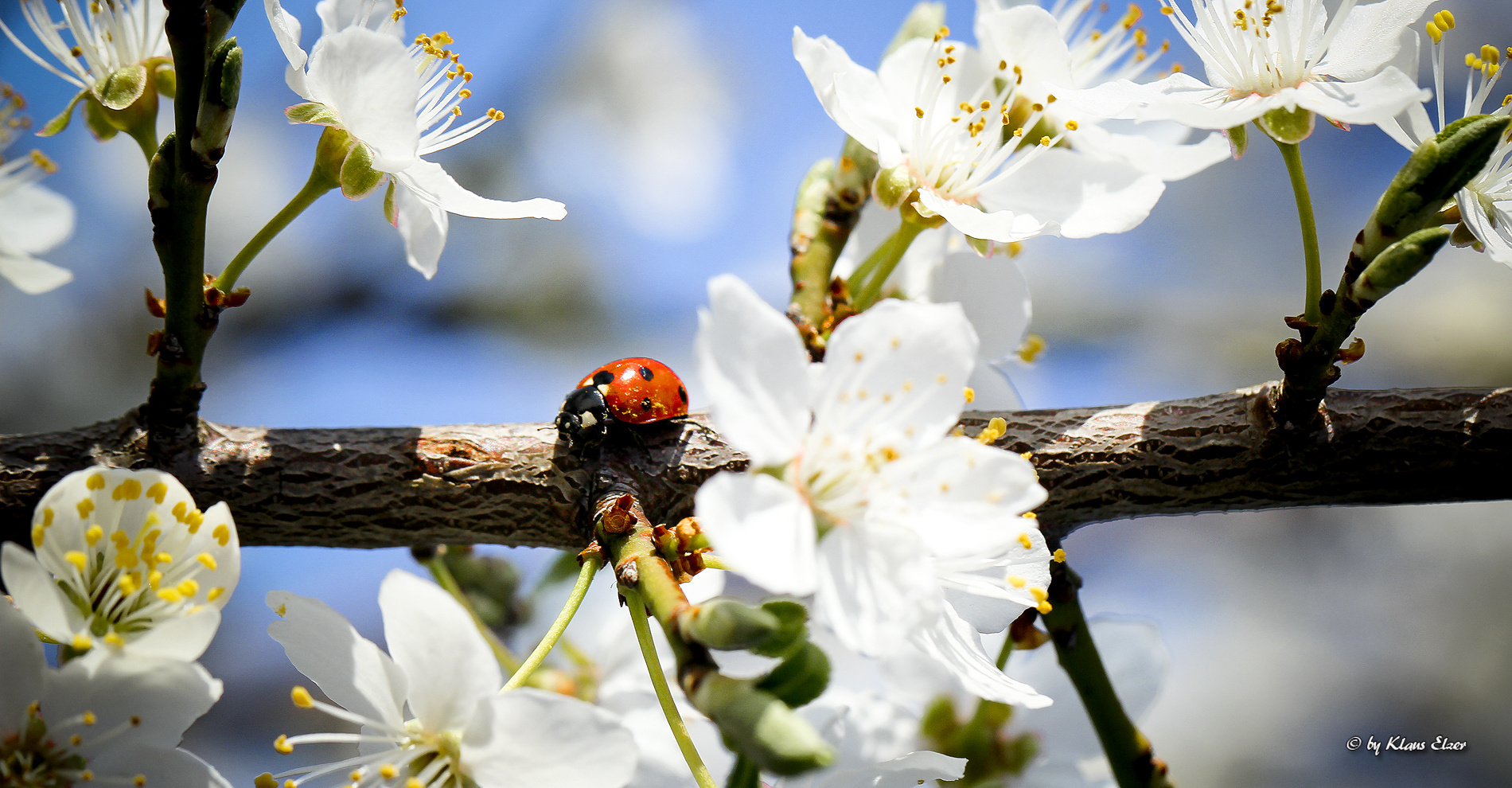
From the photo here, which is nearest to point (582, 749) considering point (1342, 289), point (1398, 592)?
point (1342, 289)

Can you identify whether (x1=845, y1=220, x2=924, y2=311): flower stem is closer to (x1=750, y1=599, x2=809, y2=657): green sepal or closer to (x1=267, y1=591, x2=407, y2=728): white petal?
(x1=750, y1=599, x2=809, y2=657): green sepal

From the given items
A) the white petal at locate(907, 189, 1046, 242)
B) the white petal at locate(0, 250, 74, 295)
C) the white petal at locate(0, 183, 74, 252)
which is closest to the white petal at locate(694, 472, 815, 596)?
the white petal at locate(907, 189, 1046, 242)

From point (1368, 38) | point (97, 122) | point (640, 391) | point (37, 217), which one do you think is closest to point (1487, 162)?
point (1368, 38)

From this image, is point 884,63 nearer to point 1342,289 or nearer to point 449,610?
point 1342,289

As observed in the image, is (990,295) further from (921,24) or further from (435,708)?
(435,708)

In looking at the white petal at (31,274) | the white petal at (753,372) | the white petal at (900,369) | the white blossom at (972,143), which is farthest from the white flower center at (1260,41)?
the white petal at (31,274)
